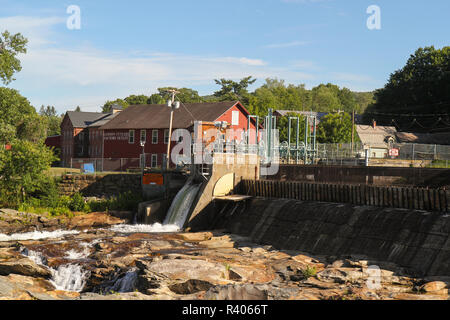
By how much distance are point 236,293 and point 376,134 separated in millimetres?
71801

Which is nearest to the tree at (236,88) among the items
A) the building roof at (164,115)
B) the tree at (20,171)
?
the building roof at (164,115)

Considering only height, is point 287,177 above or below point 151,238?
above

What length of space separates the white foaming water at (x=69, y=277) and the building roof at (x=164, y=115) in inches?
1289

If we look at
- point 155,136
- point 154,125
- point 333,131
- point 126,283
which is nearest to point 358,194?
point 126,283

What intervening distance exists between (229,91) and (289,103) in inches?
1034

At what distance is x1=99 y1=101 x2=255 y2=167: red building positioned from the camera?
55.3m

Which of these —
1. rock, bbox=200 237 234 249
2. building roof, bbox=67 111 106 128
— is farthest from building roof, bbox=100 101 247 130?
rock, bbox=200 237 234 249

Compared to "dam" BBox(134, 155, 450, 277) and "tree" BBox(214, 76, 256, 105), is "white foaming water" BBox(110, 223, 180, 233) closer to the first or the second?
"dam" BBox(134, 155, 450, 277)

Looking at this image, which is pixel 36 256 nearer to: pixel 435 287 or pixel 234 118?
pixel 435 287

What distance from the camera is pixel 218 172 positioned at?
3234 centimetres

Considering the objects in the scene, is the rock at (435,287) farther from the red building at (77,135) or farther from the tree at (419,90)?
the tree at (419,90)

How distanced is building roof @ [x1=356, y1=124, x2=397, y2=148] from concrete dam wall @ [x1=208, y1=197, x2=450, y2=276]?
2078 inches
